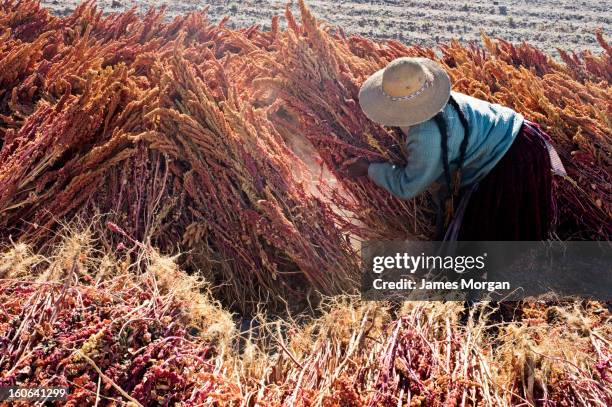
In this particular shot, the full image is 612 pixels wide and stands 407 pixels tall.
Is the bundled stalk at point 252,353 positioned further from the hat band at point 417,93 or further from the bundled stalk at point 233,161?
the hat band at point 417,93

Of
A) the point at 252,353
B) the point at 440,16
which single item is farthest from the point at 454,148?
the point at 440,16

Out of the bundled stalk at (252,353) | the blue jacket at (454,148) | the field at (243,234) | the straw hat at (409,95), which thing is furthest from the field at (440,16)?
the bundled stalk at (252,353)

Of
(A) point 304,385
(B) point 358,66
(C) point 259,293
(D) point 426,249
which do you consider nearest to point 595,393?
(A) point 304,385

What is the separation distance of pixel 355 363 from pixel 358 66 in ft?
6.88

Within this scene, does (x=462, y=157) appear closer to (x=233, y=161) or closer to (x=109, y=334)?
(x=233, y=161)

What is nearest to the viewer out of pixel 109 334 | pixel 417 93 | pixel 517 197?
pixel 109 334

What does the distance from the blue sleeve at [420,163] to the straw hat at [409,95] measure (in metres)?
0.07

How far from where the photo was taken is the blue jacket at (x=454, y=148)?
2.12 metres

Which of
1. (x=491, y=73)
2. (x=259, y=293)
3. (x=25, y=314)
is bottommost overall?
(x=259, y=293)

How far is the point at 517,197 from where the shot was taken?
2412 mm

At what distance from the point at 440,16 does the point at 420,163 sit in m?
6.60

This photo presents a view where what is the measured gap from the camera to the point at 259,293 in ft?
8.23

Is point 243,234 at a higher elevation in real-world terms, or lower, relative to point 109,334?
lower

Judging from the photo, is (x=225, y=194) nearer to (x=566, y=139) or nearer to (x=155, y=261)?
(x=155, y=261)
